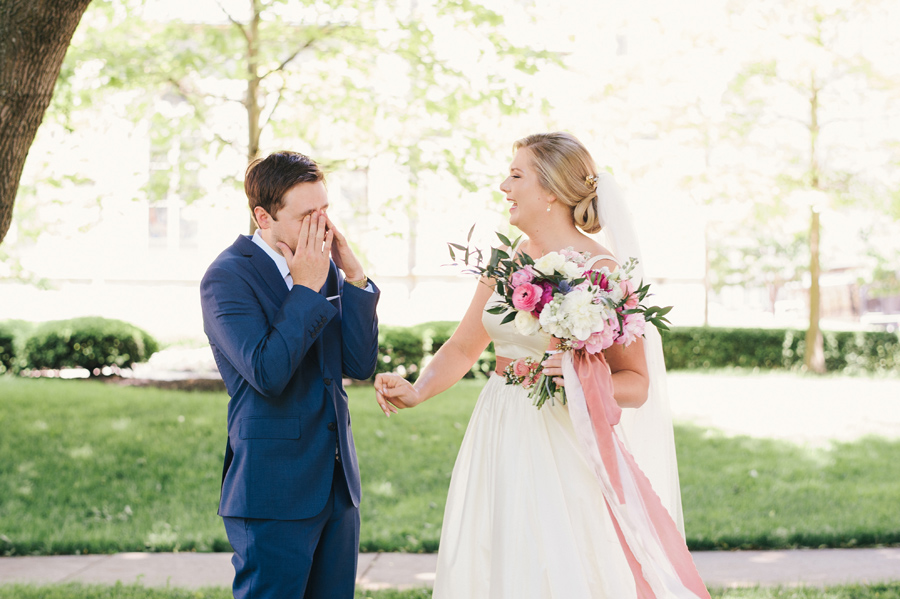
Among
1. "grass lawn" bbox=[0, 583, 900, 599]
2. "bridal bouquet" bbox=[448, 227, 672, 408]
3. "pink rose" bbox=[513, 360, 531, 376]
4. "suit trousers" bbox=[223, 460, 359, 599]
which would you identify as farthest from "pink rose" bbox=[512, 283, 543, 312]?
"grass lawn" bbox=[0, 583, 900, 599]

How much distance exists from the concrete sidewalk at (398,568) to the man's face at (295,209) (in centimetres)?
303

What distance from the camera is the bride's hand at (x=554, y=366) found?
296cm

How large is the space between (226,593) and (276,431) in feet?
8.53

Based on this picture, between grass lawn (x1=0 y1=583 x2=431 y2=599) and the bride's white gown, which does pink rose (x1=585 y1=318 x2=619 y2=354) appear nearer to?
the bride's white gown

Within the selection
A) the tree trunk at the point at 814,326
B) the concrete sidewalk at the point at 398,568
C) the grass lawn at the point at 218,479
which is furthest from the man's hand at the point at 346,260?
the tree trunk at the point at 814,326

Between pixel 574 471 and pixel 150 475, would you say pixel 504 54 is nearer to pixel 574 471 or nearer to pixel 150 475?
pixel 150 475

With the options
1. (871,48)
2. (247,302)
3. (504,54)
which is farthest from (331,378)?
(871,48)

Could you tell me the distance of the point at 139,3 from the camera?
33.2ft

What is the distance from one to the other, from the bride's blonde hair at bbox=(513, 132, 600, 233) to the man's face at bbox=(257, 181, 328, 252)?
3.37 feet

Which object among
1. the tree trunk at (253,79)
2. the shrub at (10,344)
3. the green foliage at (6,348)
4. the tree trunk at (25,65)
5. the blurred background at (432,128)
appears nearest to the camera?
the tree trunk at (25,65)

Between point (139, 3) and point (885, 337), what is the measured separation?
16144 mm

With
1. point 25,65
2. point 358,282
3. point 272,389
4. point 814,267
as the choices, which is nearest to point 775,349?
point 814,267

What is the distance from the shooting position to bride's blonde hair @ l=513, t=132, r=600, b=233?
331 centimetres

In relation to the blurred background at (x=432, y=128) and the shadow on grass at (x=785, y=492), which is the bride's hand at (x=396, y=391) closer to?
the blurred background at (x=432, y=128)
